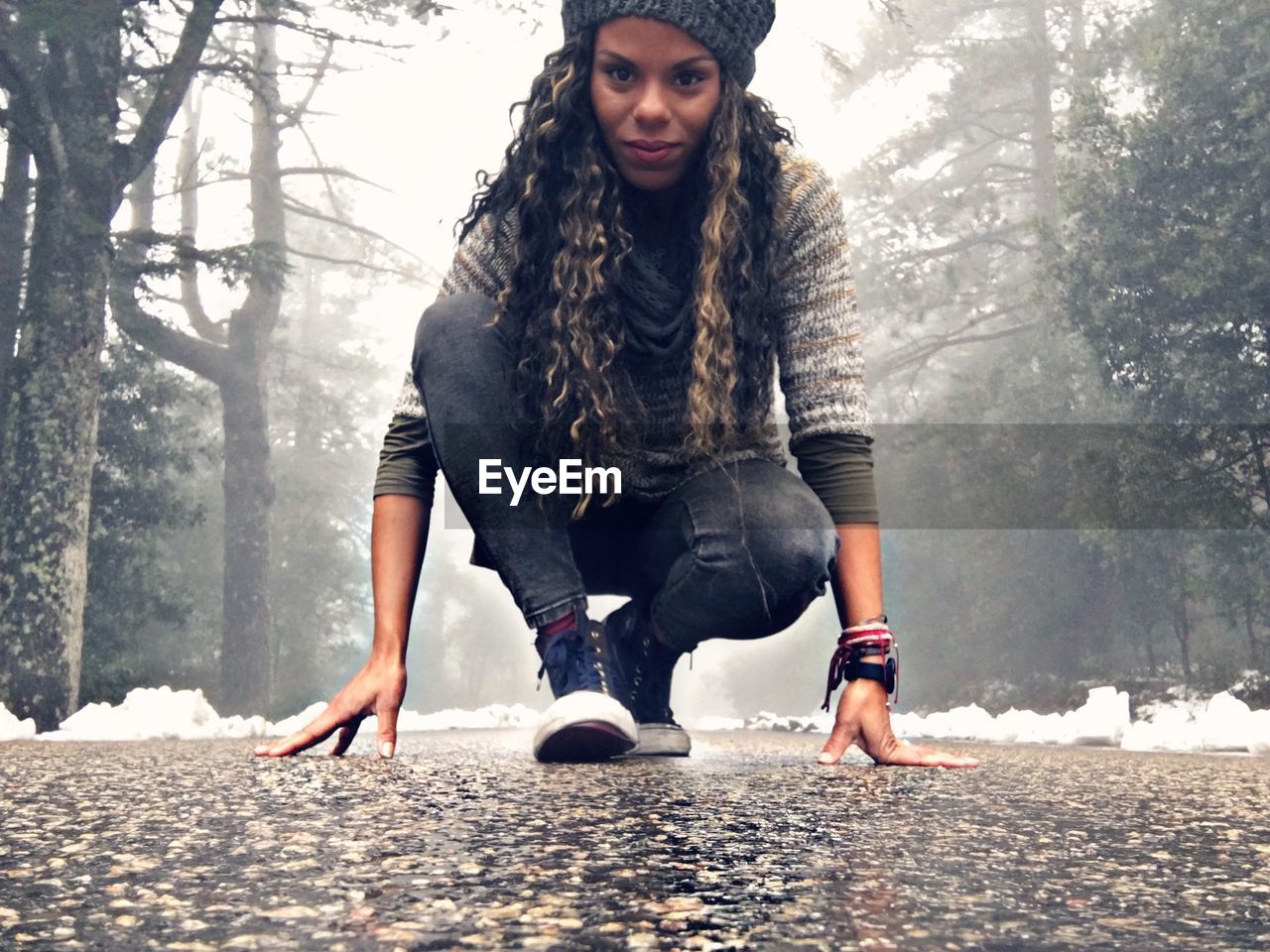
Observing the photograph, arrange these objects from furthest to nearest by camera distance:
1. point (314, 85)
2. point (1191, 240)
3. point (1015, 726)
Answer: point (314, 85), point (1191, 240), point (1015, 726)

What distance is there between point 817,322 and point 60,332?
6.52m

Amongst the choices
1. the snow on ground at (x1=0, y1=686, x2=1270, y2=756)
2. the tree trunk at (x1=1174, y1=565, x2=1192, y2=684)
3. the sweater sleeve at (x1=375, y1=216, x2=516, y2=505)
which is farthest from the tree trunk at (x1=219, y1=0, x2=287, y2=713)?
the sweater sleeve at (x1=375, y1=216, x2=516, y2=505)

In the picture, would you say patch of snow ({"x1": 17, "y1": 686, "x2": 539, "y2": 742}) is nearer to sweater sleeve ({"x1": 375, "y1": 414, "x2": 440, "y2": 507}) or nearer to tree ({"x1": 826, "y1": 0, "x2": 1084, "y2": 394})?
sweater sleeve ({"x1": 375, "y1": 414, "x2": 440, "y2": 507})

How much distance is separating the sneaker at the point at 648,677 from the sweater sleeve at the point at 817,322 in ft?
1.67

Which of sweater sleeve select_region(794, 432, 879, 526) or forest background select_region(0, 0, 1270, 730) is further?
forest background select_region(0, 0, 1270, 730)

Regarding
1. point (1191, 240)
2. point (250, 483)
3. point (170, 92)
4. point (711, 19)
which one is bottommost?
point (711, 19)

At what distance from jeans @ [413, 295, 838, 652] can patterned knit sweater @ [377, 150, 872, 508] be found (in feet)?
0.24

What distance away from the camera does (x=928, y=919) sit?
989mm

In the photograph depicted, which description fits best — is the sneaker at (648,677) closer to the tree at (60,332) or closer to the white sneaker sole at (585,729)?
the white sneaker sole at (585,729)

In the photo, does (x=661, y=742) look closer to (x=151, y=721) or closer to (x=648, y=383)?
(x=648, y=383)

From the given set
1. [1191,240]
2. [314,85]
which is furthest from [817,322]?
[314,85]

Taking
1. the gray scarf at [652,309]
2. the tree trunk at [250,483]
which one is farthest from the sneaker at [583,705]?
the tree trunk at [250,483]

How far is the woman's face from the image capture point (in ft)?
7.25

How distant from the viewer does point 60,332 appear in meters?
7.64
